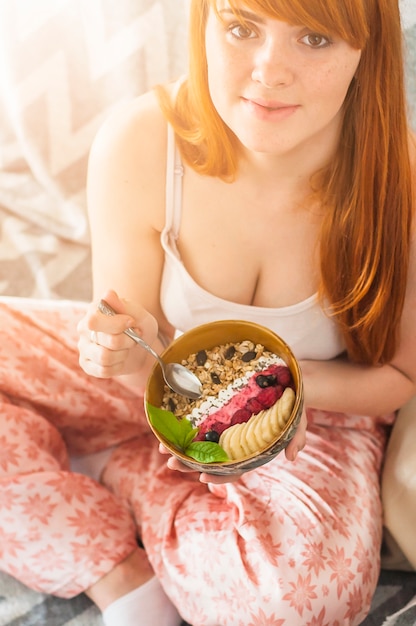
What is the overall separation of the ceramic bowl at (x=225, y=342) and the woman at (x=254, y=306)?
7 centimetres

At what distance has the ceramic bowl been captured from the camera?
32.4 inches

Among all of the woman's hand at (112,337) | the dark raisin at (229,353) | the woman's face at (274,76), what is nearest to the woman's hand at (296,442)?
the dark raisin at (229,353)

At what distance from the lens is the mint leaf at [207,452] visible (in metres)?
0.84

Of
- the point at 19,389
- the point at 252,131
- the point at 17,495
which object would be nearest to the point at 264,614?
the point at 17,495

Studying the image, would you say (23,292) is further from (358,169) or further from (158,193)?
(358,169)

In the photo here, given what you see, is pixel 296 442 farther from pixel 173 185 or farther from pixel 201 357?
pixel 173 185

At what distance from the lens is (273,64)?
2.67 feet

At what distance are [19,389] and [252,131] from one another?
613 mm

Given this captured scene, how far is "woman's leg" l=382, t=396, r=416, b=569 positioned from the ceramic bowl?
1.24 ft

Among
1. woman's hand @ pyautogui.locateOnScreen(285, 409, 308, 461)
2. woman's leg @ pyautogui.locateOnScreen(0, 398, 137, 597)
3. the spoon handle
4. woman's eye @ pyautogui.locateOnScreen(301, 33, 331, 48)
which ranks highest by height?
woman's eye @ pyautogui.locateOnScreen(301, 33, 331, 48)

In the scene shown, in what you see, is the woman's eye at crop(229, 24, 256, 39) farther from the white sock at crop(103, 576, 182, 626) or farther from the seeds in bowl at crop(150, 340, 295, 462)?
the white sock at crop(103, 576, 182, 626)

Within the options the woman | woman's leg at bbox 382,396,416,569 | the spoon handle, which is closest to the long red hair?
the woman

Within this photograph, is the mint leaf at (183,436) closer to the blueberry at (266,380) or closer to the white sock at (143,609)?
the blueberry at (266,380)

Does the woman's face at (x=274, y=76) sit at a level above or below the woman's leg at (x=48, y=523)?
above
